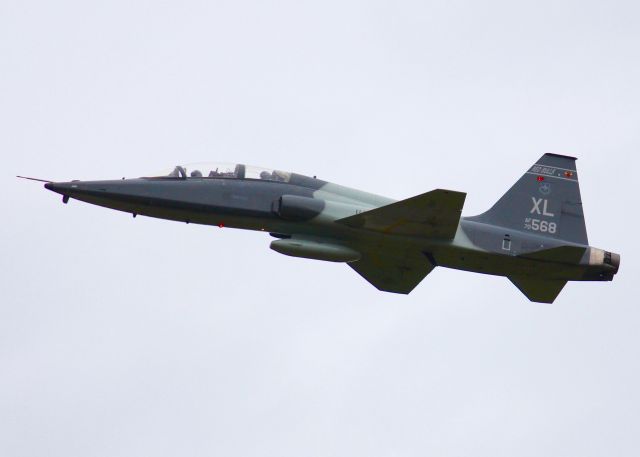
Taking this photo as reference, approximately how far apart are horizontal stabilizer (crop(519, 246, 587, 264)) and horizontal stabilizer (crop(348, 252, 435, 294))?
2780 mm

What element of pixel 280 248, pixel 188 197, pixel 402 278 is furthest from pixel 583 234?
pixel 188 197

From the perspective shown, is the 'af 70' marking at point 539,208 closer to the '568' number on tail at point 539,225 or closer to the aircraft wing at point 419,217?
the '568' number on tail at point 539,225

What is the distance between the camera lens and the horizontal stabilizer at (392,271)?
30.6 metres

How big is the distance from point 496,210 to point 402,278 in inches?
130

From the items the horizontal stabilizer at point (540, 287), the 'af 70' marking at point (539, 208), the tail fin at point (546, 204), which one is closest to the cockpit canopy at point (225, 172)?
the tail fin at point (546, 204)

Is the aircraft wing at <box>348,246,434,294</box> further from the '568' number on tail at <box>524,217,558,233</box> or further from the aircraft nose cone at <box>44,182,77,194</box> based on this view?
the aircraft nose cone at <box>44,182,77,194</box>

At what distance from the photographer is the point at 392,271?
1233 inches

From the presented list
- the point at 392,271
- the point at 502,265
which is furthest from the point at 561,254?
the point at 392,271

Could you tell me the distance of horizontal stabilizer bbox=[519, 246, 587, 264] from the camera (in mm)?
29078

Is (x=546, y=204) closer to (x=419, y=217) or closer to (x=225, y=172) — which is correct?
(x=419, y=217)

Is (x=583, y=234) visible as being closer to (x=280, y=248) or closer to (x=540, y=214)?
(x=540, y=214)

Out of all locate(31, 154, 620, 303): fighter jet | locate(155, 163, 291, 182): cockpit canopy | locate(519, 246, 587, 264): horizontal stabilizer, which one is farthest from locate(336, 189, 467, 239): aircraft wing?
locate(519, 246, 587, 264): horizontal stabilizer

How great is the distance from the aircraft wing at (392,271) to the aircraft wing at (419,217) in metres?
1.73

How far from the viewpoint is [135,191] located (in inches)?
1112
